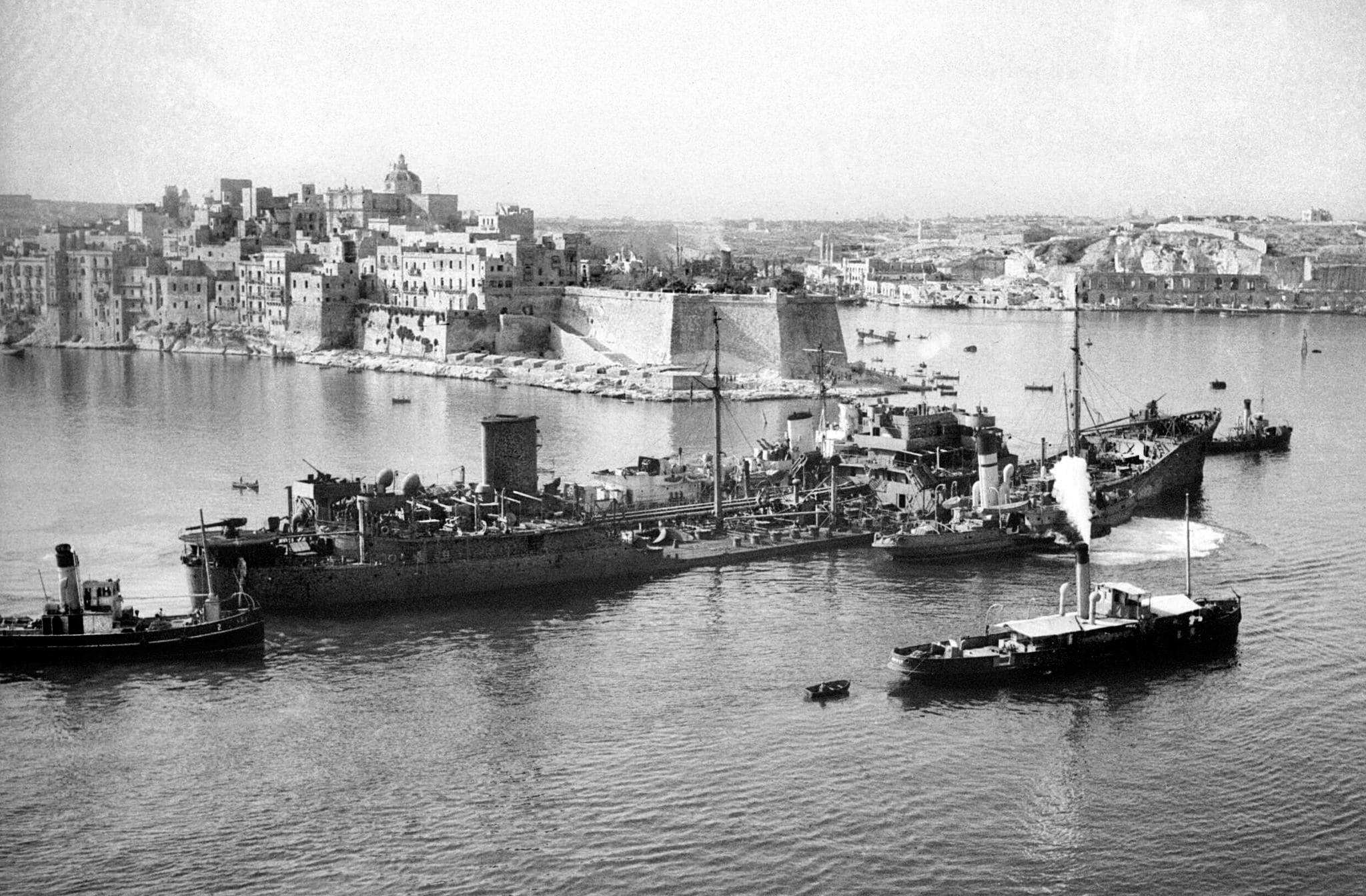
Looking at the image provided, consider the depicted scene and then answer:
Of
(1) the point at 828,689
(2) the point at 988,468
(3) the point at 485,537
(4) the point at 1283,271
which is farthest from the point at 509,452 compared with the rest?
(4) the point at 1283,271

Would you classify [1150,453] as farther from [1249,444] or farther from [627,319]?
[627,319]

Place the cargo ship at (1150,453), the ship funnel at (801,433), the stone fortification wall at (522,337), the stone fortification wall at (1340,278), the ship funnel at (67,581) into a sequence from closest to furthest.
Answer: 1. the ship funnel at (67,581)
2. the cargo ship at (1150,453)
3. the ship funnel at (801,433)
4. the stone fortification wall at (522,337)
5. the stone fortification wall at (1340,278)

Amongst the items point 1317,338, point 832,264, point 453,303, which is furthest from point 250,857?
point 832,264

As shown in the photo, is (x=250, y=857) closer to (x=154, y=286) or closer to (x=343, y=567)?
(x=343, y=567)

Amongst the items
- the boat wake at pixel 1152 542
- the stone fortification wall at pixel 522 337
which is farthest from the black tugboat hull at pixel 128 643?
the stone fortification wall at pixel 522 337

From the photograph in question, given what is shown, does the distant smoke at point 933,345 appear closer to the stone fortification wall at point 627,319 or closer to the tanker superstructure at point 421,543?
the stone fortification wall at point 627,319

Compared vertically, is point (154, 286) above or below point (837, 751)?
above

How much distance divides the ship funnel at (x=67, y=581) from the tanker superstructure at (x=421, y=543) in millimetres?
677

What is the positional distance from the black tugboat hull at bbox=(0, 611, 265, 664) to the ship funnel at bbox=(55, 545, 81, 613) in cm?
18

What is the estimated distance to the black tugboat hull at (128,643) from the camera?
24.5 feet

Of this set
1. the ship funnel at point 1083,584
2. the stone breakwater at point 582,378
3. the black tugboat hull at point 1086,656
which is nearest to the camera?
the black tugboat hull at point 1086,656

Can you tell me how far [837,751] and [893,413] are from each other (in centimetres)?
600

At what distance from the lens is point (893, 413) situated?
1211 cm

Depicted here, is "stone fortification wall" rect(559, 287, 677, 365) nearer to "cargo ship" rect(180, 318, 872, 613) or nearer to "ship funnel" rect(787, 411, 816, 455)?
"ship funnel" rect(787, 411, 816, 455)
